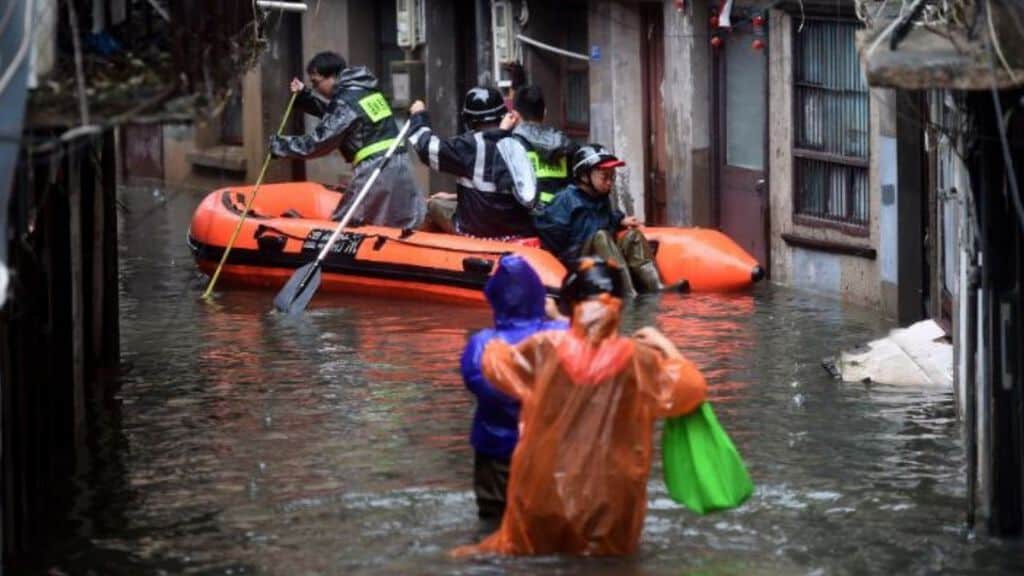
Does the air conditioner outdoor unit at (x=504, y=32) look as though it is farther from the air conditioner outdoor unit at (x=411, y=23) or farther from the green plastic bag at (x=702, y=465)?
the green plastic bag at (x=702, y=465)

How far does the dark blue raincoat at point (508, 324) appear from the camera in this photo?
1085cm

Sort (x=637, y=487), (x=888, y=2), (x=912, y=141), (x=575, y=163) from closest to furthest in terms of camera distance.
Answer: (x=637, y=487) → (x=888, y=2) → (x=912, y=141) → (x=575, y=163)

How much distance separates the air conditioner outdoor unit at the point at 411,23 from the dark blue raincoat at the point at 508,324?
46.4ft

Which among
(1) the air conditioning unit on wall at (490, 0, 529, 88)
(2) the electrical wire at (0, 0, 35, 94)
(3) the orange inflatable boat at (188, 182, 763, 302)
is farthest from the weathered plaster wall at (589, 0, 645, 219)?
(2) the electrical wire at (0, 0, 35, 94)

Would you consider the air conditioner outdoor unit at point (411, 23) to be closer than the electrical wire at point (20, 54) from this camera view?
No

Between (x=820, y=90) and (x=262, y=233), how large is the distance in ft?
15.1

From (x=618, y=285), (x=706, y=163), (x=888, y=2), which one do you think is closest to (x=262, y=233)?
(x=706, y=163)

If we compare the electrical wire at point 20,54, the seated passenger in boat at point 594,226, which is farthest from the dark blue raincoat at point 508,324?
the seated passenger in boat at point 594,226

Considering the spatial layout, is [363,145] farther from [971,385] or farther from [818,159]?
[971,385]

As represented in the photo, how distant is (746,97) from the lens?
20891 millimetres

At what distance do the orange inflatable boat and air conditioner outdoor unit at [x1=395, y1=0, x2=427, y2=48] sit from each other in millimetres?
4031

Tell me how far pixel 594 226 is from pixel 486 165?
3.21ft

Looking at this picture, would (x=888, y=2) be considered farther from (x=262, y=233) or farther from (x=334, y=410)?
(x=262, y=233)

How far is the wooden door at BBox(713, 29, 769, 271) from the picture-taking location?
20.6 metres
